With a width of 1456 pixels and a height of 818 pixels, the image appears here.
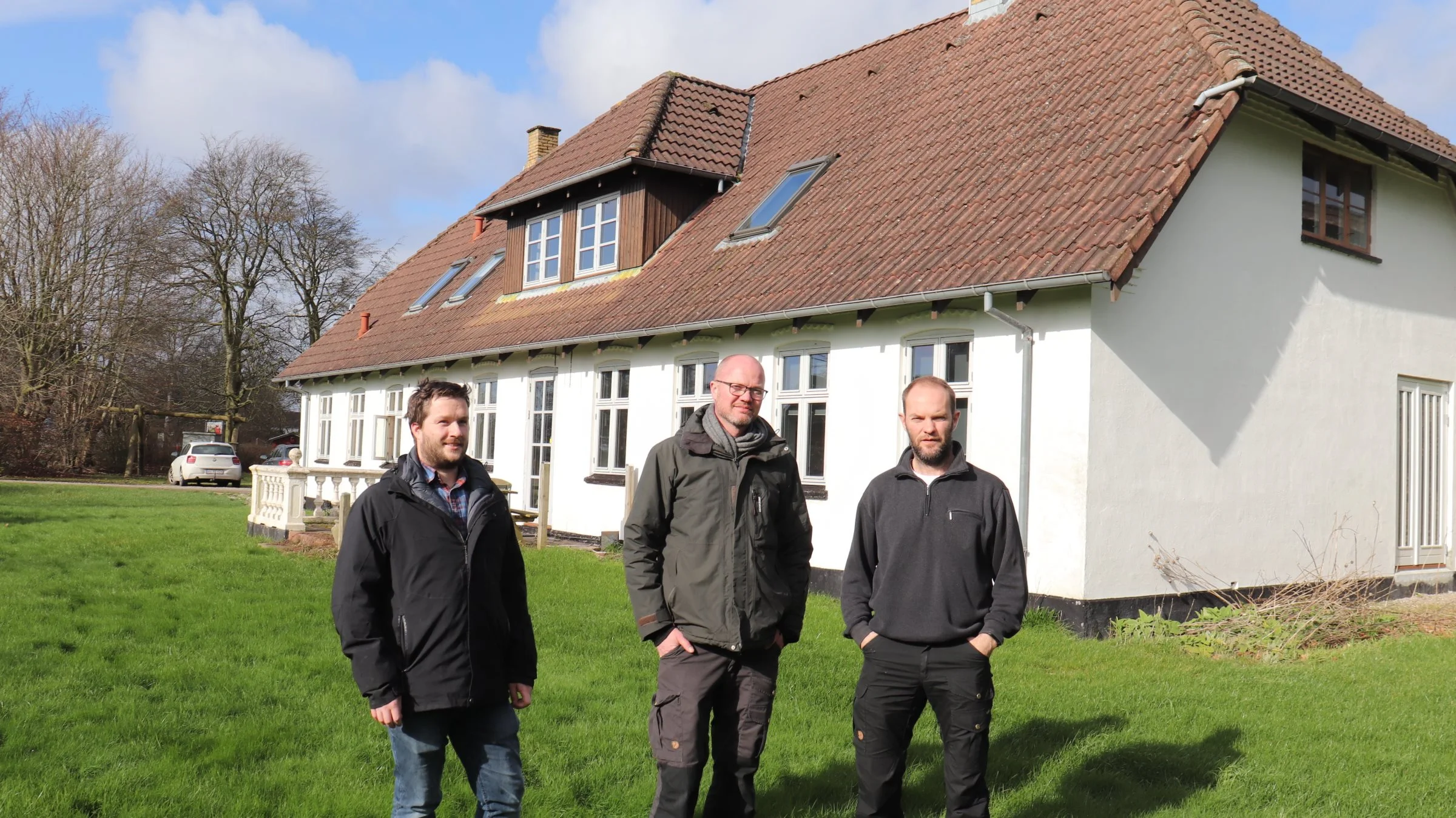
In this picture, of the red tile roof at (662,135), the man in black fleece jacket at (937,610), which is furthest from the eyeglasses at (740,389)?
the red tile roof at (662,135)

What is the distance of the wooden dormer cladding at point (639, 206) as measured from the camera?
54.8ft

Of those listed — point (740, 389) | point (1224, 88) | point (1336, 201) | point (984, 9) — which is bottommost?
point (740, 389)

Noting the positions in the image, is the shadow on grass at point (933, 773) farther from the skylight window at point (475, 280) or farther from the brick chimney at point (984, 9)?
the skylight window at point (475, 280)

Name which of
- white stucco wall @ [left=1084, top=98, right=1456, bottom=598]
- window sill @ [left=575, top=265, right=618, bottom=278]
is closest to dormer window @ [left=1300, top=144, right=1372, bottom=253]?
white stucco wall @ [left=1084, top=98, right=1456, bottom=598]

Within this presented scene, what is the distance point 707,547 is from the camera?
4.40 m

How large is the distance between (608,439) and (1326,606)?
9.18m

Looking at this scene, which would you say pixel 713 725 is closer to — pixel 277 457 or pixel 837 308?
pixel 837 308

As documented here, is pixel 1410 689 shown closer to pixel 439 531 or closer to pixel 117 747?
pixel 439 531

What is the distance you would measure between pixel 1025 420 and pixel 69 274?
115ft

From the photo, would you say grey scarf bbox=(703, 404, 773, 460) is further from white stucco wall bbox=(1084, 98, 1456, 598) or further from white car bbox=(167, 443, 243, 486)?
white car bbox=(167, 443, 243, 486)

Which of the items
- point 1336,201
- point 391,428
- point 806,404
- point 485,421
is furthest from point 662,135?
point 1336,201

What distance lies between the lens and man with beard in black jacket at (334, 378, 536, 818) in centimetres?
378

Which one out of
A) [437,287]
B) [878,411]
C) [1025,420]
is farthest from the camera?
[437,287]

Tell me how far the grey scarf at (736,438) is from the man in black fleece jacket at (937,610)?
1.80ft
